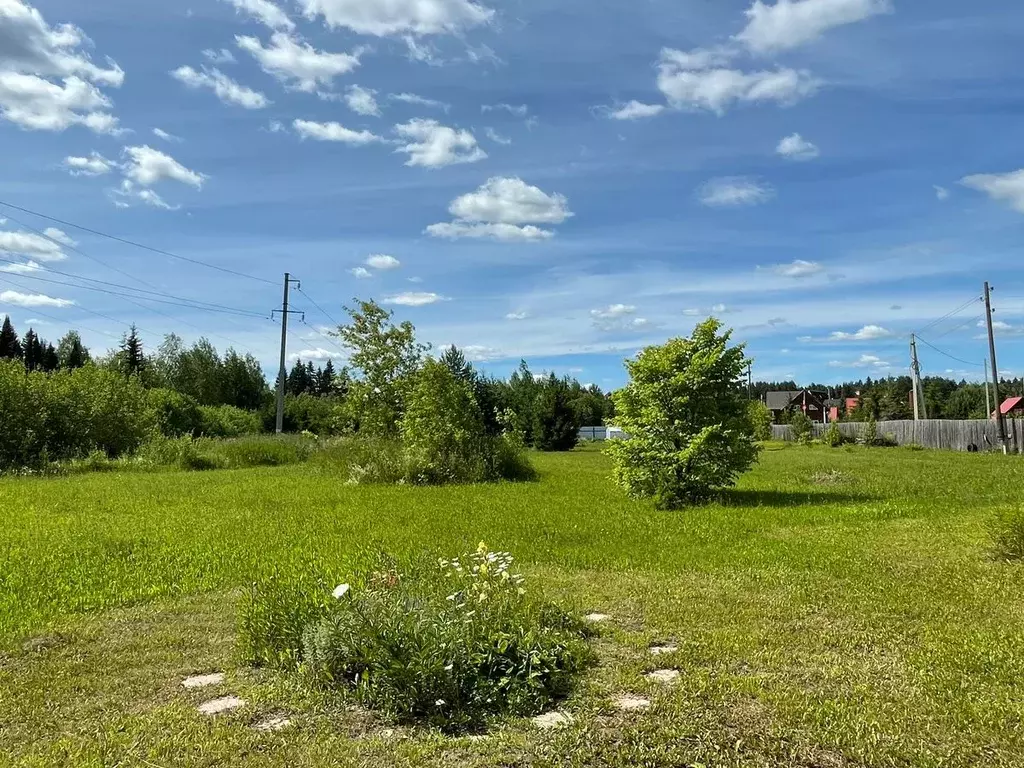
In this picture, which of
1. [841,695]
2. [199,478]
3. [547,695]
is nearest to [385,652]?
[547,695]

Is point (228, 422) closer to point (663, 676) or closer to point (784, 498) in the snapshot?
point (784, 498)

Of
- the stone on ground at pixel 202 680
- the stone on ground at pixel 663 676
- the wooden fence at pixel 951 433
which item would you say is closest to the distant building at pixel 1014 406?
the wooden fence at pixel 951 433

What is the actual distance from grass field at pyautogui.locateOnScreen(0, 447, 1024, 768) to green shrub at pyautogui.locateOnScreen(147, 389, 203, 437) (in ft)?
75.7

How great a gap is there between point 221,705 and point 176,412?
3447cm

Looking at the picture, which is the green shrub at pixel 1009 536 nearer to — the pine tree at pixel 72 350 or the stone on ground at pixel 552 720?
the stone on ground at pixel 552 720

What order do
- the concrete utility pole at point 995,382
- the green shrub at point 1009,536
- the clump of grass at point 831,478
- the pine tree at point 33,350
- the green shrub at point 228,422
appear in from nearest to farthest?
1. the green shrub at point 1009,536
2. the clump of grass at point 831,478
3. the concrete utility pole at point 995,382
4. the green shrub at point 228,422
5. the pine tree at point 33,350

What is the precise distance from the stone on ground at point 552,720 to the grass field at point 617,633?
0.06 metres

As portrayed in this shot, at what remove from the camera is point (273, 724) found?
3.24m

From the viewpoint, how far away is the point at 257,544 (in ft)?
26.1

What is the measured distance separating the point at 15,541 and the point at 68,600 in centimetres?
343

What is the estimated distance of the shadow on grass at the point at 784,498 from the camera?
36.3 feet

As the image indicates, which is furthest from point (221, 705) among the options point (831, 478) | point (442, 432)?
point (831, 478)

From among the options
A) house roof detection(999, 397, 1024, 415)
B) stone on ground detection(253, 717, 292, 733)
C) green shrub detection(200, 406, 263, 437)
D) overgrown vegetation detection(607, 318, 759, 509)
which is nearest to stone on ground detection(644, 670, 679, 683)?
stone on ground detection(253, 717, 292, 733)

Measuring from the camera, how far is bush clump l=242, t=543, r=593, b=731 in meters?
3.31
